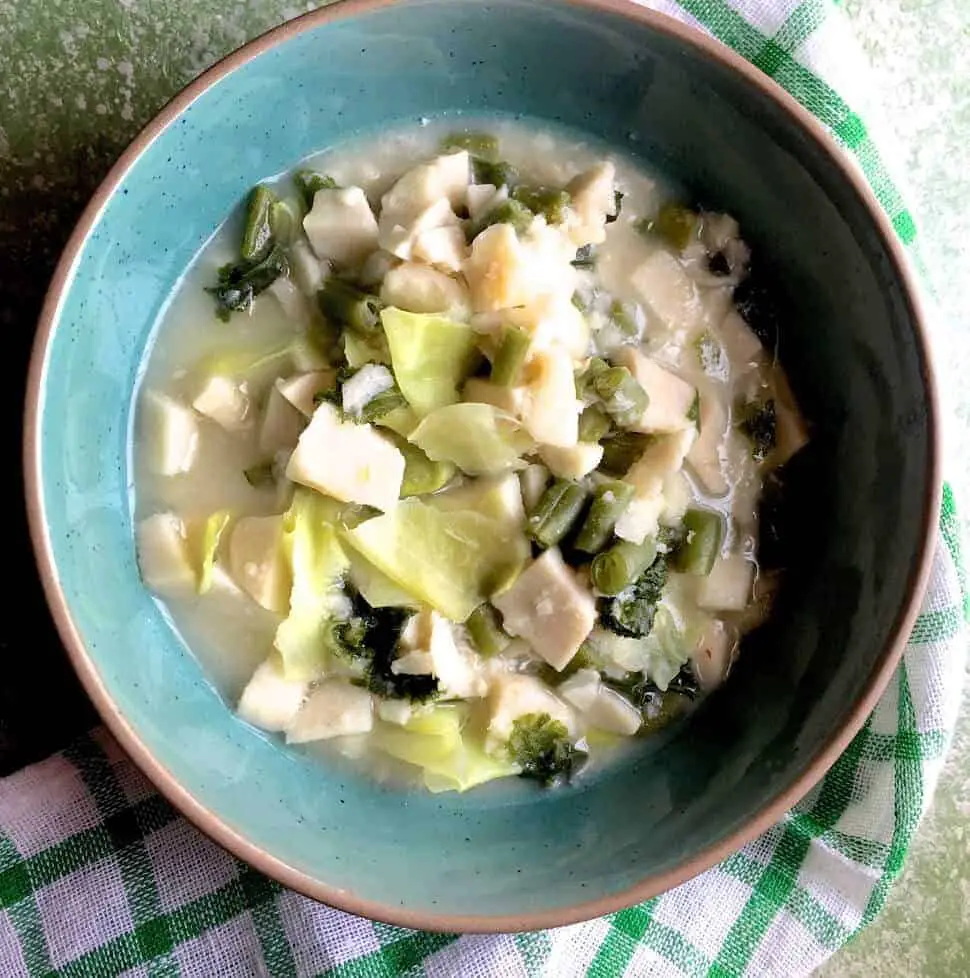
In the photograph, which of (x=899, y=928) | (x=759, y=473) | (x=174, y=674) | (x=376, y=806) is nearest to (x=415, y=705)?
(x=376, y=806)

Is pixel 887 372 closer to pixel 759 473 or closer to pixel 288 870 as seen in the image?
pixel 759 473

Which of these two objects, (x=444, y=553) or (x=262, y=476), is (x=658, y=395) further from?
(x=262, y=476)

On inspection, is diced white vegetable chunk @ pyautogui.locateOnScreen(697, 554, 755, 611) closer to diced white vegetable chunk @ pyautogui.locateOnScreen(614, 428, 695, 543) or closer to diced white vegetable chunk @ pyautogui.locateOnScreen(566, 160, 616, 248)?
diced white vegetable chunk @ pyautogui.locateOnScreen(614, 428, 695, 543)

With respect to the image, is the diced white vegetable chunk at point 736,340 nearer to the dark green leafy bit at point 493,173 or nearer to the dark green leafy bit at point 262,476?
the dark green leafy bit at point 493,173

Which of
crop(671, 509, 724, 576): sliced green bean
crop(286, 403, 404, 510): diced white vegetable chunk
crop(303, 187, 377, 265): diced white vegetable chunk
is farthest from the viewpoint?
crop(671, 509, 724, 576): sliced green bean

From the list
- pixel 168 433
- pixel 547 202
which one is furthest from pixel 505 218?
pixel 168 433

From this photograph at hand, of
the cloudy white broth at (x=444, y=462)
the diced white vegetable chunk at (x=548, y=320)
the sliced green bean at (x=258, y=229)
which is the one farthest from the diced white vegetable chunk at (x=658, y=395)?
the sliced green bean at (x=258, y=229)

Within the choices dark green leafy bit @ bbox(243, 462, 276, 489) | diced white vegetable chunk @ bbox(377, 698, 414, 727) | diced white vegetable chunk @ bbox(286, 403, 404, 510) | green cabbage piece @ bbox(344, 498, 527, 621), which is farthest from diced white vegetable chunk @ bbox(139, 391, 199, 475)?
diced white vegetable chunk @ bbox(377, 698, 414, 727)
